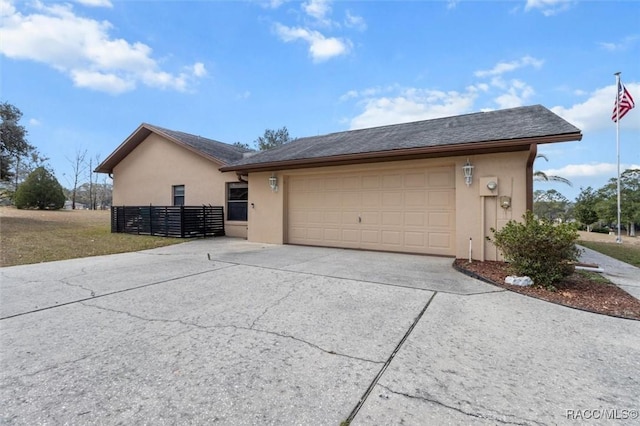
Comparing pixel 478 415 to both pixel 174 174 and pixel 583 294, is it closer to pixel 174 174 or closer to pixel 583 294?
pixel 583 294

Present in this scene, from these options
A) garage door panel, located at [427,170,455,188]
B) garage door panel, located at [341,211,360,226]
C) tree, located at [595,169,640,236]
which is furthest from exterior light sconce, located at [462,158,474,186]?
tree, located at [595,169,640,236]

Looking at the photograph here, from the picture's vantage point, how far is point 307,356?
265cm

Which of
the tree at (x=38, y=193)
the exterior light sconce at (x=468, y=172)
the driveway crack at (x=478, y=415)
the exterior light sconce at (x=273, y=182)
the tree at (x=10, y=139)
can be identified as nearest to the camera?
the driveway crack at (x=478, y=415)

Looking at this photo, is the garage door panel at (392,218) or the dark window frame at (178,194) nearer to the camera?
the garage door panel at (392,218)

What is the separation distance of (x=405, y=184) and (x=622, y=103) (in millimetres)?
11652

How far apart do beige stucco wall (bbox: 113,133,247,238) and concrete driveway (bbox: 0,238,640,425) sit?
27.2 ft

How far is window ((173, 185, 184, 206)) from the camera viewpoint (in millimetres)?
14312

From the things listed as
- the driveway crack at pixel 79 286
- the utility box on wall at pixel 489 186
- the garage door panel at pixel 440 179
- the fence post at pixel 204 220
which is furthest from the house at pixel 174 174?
the utility box on wall at pixel 489 186

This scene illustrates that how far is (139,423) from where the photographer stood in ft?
5.96

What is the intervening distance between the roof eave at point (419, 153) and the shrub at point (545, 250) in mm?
Answer: 1782

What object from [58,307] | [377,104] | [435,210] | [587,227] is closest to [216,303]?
[58,307]

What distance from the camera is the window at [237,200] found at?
12.5m

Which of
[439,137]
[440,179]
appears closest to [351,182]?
[440,179]

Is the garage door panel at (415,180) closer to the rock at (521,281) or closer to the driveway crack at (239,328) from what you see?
the rock at (521,281)
